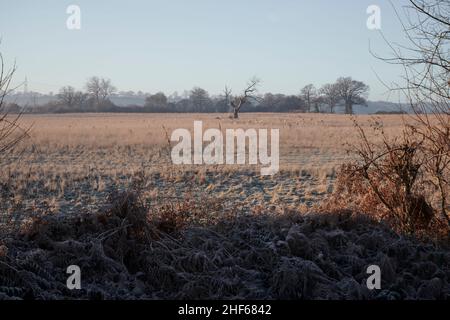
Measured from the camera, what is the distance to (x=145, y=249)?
5875mm

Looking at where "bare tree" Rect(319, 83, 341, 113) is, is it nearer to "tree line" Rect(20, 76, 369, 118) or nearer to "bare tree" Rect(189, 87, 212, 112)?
"tree line" Rect(20, 76, 369, 118)

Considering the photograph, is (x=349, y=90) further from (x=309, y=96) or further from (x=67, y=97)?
(x=67, y=97)

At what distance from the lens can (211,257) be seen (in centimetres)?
577

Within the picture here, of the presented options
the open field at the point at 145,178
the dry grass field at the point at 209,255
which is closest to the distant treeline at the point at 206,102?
the open field at the point at 145,178

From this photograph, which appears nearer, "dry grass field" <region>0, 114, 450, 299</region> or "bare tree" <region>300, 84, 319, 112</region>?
"dry grass field" <region>0, 114, 450, 299</region>

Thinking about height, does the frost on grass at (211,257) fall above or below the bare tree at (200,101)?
below

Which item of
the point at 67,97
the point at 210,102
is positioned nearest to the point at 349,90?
the point at 210,102

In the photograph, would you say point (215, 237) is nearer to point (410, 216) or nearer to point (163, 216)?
point (163, 216)

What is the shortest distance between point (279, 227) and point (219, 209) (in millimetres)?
1089

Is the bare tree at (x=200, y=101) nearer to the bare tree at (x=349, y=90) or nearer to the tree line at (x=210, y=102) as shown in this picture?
the tree line at (x=210, y=102)

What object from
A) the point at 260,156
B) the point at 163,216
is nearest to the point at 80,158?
the point at 260,156

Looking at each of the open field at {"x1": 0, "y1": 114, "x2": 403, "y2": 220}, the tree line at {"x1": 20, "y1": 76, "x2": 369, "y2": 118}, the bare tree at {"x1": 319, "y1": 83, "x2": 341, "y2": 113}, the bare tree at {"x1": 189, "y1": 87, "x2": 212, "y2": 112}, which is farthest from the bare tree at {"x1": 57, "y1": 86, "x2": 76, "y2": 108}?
the open field at {"x1": 0, "y1": 114, "x2": 403, "y2": 220}

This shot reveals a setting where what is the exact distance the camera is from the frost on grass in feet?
16.8

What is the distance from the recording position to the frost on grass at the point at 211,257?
16.8 feet
